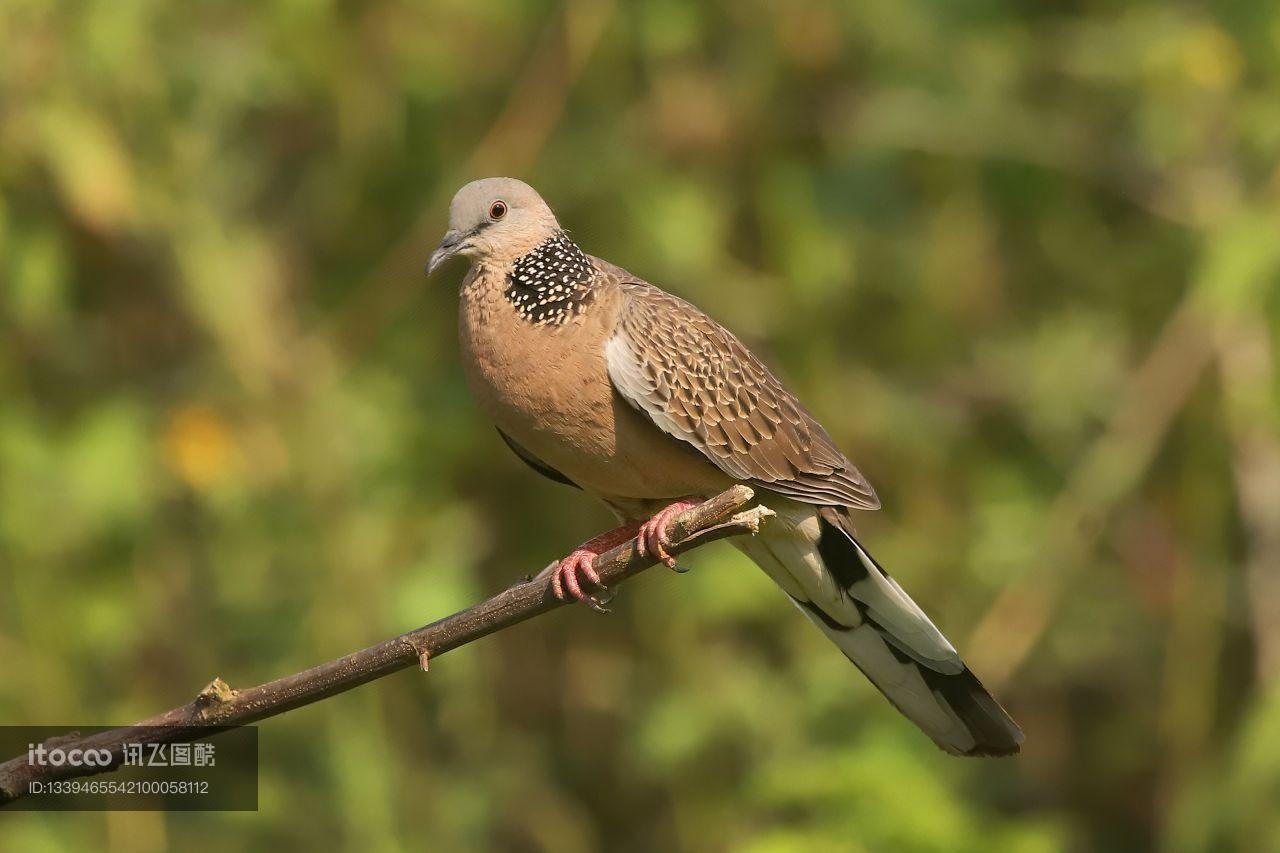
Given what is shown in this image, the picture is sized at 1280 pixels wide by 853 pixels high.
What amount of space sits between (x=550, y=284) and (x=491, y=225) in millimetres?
229

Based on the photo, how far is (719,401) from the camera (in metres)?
4.40

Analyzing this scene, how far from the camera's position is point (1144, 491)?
7348 mm

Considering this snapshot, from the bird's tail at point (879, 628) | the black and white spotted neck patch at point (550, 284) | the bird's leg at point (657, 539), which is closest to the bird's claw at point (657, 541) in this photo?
the bird's leg at point (657, 539)

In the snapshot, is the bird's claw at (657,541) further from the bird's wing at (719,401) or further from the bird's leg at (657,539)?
the bird's wing at (719,401)

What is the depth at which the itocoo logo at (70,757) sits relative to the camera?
3156 mm

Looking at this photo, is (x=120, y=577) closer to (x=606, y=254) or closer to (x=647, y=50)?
(x=606, y=254)

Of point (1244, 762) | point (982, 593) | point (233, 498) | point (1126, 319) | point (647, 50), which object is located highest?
point (647, 50)

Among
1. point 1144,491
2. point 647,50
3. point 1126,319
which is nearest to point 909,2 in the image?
point 647,50

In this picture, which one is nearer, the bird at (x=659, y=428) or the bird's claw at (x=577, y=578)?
the bird's claw at (x=577, y=578)

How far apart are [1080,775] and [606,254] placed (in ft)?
11.5

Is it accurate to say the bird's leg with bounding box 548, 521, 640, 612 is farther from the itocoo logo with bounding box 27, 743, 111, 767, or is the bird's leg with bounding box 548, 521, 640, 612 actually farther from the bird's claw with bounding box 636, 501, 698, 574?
the itocoo logo with bounding box 27, 743, 111, 767

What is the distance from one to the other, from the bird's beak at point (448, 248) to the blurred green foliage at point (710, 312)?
0.93m

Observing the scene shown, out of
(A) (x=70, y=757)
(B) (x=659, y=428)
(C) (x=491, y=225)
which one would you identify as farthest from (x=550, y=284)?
(A) (x=70, y=757)

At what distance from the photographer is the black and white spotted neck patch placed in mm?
4164
